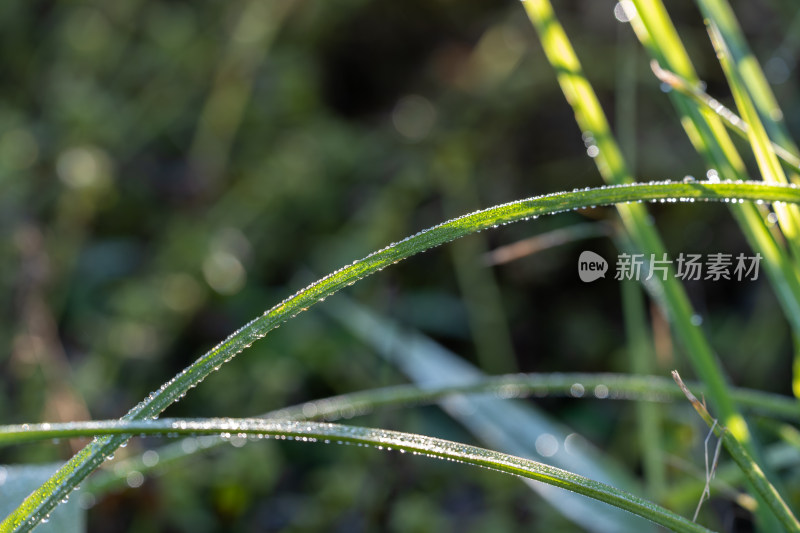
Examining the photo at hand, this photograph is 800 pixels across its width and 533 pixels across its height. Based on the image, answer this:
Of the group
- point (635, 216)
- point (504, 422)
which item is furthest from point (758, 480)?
point (504, 422)

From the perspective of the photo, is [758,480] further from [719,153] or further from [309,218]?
[309,218]

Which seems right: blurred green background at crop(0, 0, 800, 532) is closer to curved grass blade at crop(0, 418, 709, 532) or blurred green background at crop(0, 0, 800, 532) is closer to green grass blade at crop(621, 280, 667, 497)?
green grass blade at crop(621, 280, 667, 497)

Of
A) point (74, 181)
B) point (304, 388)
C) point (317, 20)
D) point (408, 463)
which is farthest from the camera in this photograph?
point (317, 20)

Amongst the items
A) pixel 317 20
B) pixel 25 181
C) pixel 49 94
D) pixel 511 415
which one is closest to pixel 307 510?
pixel 511 415

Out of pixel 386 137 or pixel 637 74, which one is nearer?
pixel 637 74

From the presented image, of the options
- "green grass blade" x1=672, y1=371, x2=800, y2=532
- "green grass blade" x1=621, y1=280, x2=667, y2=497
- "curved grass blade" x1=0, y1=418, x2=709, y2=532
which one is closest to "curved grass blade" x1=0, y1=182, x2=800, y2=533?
"curved grass blade" x1=0, y1=418, x2=709, y2=532

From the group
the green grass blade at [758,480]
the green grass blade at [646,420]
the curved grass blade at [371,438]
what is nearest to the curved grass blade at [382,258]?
the curved grass blade at [371,438]

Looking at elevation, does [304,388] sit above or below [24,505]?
above

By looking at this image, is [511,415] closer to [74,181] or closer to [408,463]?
[408,463]
